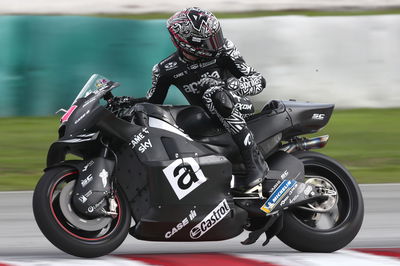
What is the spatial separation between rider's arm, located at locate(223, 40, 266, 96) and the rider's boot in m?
0.26

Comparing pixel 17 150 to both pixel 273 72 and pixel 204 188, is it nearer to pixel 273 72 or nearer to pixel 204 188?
pixel 273 72

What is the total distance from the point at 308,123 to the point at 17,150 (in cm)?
548

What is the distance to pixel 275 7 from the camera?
19578mm

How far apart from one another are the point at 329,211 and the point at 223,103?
109 cm

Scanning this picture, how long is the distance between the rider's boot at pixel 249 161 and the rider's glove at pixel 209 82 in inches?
13.6

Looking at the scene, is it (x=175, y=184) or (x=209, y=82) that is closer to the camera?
(x=175, y=184)

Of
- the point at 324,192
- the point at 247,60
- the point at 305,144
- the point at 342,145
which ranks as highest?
the point at 305,144

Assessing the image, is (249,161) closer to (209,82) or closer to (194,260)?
(209,82)

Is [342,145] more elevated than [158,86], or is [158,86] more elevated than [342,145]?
[158,86]

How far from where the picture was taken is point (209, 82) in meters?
5.78

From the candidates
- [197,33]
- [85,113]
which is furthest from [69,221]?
[197,33]

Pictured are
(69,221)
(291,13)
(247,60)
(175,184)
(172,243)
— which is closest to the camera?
(69,221)

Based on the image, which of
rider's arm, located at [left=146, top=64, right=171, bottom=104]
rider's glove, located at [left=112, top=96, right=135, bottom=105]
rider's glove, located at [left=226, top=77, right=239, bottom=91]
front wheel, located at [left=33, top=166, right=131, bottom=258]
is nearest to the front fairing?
rider's glove, located at [left=112, top=96, right=135, bottom=105]

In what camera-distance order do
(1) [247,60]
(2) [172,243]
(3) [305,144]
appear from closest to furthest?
(3) [305,144]
(2) [172,243]
(1) [247,60]
